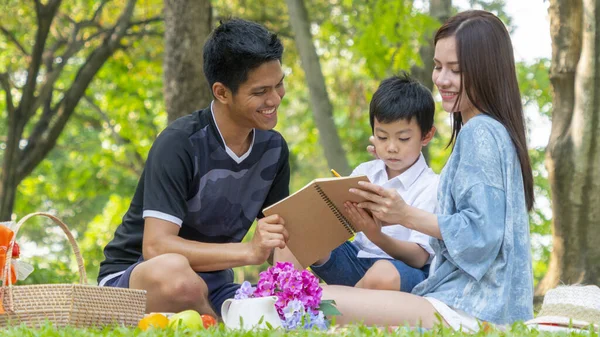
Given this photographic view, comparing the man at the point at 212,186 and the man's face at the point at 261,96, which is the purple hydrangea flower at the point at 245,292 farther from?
the man's face at the point at 261,96

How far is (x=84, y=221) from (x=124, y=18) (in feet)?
37.9

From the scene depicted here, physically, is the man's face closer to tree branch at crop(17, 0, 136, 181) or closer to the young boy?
the young boy

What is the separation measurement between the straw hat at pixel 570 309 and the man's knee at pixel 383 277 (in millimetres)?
645

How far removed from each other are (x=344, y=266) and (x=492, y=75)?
1232mm

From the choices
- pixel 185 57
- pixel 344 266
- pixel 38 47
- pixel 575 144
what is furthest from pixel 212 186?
pixel 38 47

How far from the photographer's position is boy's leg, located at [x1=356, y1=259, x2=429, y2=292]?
12.8ft

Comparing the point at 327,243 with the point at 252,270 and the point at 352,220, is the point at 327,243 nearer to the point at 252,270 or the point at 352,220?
the point at 352,220

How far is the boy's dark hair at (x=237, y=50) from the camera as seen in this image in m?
4.20

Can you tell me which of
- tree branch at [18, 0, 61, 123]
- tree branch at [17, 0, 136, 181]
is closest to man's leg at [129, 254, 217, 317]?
tree branch at [18, 0, 61, 123]

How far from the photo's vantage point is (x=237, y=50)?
421 centimetres

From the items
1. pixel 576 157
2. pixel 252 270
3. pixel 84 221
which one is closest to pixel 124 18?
pixel 576 157

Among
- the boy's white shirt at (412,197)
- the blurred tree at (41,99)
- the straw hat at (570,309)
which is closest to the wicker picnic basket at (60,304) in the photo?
the boy's white shirt at (412,197)

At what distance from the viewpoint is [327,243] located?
3.99m

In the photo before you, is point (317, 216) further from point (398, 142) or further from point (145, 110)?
point (145, 110)
